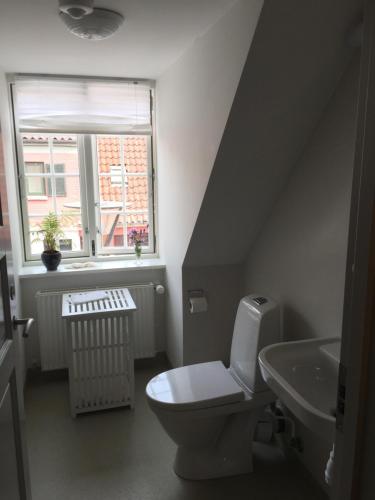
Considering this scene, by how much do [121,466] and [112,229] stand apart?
70.0 inches

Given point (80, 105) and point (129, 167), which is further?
point (129, 167)

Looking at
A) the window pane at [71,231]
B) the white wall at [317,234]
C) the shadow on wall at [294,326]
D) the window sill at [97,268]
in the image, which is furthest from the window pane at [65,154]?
the shadow on wall at [294,326]

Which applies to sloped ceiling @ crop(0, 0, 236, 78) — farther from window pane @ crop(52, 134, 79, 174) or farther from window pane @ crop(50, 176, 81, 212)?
window pane @ crop(50, 176, 81, 212)

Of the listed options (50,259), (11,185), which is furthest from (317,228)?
(11,185)

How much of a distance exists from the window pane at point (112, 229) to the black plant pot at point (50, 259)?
455mm

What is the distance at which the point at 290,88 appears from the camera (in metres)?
1.64

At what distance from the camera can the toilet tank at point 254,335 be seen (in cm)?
205

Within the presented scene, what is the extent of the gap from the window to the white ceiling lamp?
1.18 metres

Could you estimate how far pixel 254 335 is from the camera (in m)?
2.08

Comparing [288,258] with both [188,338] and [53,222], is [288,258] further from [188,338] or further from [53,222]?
[53,222]

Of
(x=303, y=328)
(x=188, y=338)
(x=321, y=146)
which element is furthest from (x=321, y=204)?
(x=188, y=338)

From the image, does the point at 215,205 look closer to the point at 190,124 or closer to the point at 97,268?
the point at 190,124

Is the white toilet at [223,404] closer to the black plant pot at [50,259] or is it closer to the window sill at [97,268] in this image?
the window sill at [97,268]

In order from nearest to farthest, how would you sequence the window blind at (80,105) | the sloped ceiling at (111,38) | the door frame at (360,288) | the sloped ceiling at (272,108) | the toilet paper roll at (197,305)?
the door frame at (360,288) < the sloped ceiling at (272,108) < the sloped ceiling at (111,38) < the toilet paper roll at (197,305) < the window blind at (80,105)
